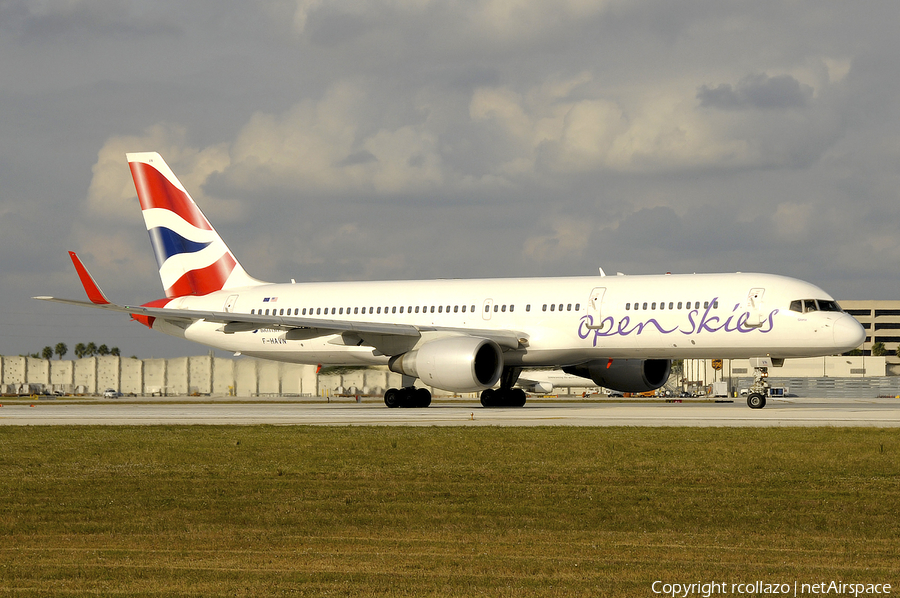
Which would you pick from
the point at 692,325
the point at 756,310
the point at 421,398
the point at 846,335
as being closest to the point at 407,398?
the point at 421,398

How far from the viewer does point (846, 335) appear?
1292 inches

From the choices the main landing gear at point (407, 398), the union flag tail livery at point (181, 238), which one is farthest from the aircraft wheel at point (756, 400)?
the union flag tail livery at point (181, 238)

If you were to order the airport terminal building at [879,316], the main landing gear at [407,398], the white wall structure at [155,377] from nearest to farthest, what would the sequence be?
the main landing gear at [407,398]
the white wall structure at [155,377]
the airport terminal building at [879,316]

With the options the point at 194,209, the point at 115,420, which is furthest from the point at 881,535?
the point at 194,209

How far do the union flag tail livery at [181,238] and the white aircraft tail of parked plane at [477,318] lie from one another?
0.05 meters

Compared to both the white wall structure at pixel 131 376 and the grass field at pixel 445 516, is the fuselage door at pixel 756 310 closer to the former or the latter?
the grass field at pixel 445 516

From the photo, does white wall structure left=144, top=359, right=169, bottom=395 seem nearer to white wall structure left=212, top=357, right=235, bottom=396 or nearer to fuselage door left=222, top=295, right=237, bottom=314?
white wall structure left=212, top=357, right=235, bottom=396

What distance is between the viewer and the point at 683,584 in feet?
27.1

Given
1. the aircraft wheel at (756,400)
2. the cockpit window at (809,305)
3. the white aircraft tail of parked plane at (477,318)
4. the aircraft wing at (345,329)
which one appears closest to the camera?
the cockpit window at (809,305)

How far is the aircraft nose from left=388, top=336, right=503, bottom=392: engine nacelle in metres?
10.9

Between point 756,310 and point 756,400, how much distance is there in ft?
10.2

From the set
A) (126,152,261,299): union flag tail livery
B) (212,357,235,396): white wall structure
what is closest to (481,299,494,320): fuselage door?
(126,152,261,299): union flag tail livery

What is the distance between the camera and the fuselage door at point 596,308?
116 feet

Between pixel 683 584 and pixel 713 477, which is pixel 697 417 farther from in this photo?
pixel 683 584
